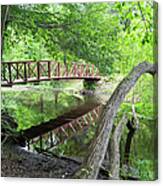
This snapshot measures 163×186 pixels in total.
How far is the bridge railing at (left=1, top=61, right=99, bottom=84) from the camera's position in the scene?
273cm

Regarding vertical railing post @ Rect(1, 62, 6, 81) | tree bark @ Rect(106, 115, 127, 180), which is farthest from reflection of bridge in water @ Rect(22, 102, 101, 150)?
vertical railing post @ Rect(1, 62, 6, 81)

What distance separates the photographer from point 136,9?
264 centimetres

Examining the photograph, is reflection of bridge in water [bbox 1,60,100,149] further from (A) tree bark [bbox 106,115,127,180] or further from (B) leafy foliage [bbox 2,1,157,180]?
(A) tree bark [bbox 106,115,127,180]

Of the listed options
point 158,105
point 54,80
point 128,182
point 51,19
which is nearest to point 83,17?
point 51,19

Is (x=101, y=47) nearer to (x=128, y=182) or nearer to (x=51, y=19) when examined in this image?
(x=51, y=19)

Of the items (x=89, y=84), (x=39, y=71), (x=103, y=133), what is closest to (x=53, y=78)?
(x=39, y=71)

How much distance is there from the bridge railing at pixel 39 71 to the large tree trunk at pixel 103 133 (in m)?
0.20

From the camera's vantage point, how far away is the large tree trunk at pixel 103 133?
104 inches

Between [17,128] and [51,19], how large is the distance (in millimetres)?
573

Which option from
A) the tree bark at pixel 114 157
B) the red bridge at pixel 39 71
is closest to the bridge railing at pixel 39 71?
the red bridge at pixel 39 71

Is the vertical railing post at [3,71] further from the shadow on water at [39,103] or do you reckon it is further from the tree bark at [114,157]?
the tree bark at [114,157]

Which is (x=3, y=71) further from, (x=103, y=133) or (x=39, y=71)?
(x=103, y=133)

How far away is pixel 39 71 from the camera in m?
2.77

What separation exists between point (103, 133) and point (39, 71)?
0.45 metres
